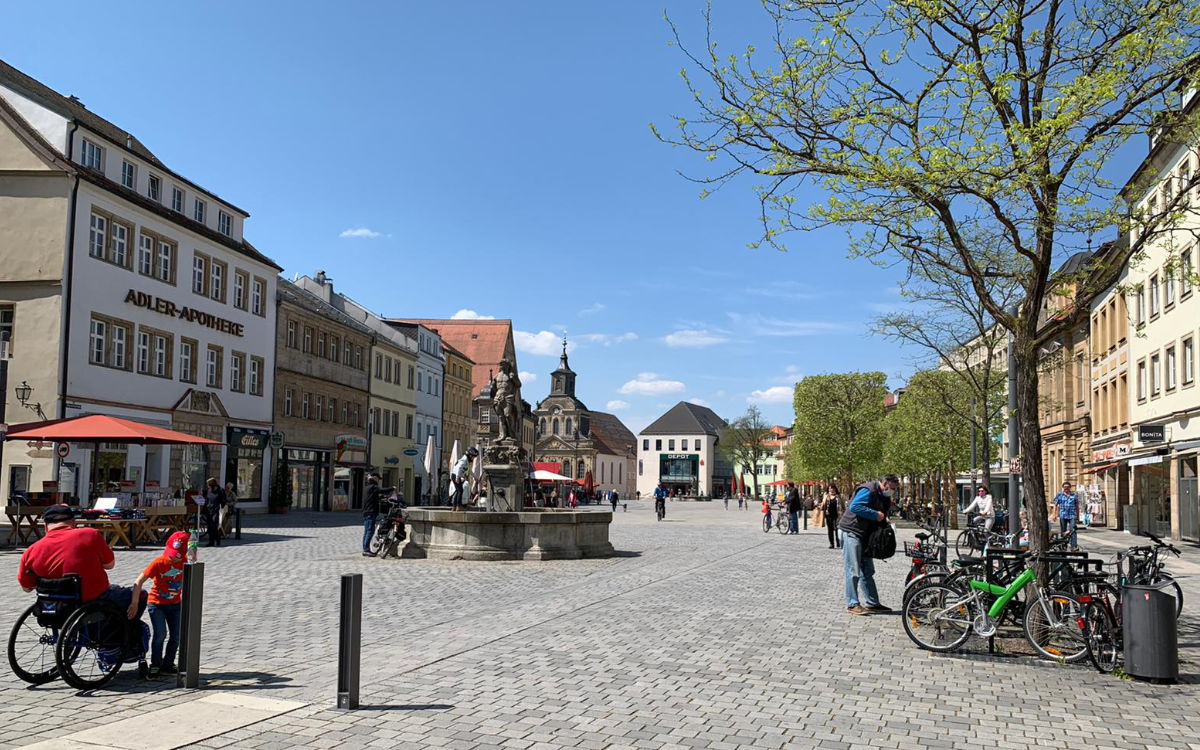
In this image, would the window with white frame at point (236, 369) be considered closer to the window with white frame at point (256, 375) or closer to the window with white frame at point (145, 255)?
the window with white frame at point (256, 375)

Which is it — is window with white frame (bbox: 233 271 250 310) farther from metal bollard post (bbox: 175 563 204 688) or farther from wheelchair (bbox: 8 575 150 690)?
metal bollard post (bbox: 175 563 204 688)

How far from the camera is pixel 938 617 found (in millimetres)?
10398

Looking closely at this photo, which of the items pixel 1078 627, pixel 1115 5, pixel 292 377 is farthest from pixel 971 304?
pixel 292 377

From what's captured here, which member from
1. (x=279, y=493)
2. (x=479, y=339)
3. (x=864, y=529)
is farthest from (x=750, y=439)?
(x=864, y=529)

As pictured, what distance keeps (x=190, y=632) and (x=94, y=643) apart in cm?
66

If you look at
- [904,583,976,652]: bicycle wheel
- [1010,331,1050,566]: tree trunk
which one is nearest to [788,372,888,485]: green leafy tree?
[1010,331,1050,566]: tree trunk

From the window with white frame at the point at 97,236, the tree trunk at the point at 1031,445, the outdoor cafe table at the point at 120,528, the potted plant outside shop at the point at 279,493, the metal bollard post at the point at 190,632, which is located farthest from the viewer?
the potted plant outside shop at the point at 279,493

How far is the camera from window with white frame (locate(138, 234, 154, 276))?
36031mm

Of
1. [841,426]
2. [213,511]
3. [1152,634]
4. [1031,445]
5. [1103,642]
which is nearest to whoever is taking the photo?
[1152,634]

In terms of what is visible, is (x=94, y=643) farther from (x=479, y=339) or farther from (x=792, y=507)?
(x=479, y=339)

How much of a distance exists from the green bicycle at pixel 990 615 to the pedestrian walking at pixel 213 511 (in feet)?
58.8

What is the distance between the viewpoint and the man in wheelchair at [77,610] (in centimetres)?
781

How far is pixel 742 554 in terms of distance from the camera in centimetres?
2553

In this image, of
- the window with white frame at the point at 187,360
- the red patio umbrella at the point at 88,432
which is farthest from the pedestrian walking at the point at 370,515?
the window with white frame at the point at 187,360
